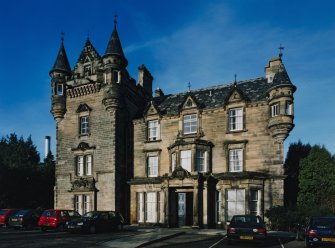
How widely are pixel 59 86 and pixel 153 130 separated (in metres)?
10.9

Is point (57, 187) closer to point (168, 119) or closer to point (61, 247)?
point (168, 119)

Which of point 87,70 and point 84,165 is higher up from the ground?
point 87,70

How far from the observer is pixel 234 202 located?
28500mm

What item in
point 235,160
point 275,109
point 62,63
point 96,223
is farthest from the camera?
point 62,63

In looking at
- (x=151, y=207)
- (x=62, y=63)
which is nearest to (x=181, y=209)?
(x=151, y=207)

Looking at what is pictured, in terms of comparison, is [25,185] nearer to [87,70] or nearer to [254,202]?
[87,70]

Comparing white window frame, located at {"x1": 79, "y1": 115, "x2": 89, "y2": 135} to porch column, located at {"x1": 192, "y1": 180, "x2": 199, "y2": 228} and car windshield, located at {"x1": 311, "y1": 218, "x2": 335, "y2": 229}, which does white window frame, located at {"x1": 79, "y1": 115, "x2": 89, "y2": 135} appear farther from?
car windshield, located at {"x1": 311, "y1": 218, "x2": 335, "y2": 229}

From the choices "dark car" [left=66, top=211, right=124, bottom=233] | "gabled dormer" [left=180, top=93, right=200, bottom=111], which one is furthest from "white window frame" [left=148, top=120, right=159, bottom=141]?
"dark car" [left=66, top=211, right=124, bottom=233]

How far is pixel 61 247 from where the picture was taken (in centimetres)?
1647

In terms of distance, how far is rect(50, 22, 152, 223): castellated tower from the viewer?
32.8 meters

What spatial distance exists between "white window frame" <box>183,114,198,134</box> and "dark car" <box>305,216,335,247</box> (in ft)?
50.4

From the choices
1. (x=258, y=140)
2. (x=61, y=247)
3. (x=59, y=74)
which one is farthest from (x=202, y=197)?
(x=59, y=74)

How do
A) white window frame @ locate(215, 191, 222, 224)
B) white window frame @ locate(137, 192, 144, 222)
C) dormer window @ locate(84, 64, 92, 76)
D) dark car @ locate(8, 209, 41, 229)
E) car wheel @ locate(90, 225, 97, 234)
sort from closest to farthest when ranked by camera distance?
car wheel @ locate(90, 225, 97, 234), dark car @ locate(8, 209, 41, 229), white window frame @ locate(215, 191, 222, 224), white window frame @ locate(137, 192, 144, 222), dormer window @ locate(84, 64, 92, 76)

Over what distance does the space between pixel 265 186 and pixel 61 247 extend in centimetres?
1689
